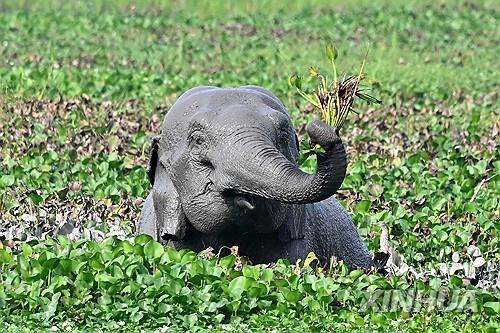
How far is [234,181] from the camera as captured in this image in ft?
23.6

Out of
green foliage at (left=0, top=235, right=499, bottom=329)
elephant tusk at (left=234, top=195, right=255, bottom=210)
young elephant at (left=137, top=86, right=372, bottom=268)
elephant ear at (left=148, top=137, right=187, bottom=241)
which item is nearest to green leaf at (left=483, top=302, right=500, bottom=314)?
green foliage at (left=0, top=235, right=499, bottom=329)

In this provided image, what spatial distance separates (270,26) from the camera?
2323cm

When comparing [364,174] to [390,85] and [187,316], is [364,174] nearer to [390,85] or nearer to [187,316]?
[187,316]

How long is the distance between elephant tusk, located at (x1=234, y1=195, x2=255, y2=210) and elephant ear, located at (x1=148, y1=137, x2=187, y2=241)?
376 millimetres

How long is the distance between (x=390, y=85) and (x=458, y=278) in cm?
918

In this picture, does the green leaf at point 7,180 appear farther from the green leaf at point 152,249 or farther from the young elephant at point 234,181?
the green leaf at point 152,249

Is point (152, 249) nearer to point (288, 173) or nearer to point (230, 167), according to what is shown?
point (230, 167)

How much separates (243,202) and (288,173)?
0.41m

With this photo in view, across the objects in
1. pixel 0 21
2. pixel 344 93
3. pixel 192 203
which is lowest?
pixel 0 21

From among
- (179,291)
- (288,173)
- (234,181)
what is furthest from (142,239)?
(288,173)

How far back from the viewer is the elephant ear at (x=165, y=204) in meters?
7.59

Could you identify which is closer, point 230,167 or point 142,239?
point 230,167

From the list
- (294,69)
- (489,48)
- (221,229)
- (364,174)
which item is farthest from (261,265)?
(489,48)

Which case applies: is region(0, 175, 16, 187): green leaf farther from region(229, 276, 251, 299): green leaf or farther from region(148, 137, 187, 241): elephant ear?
A: region(229, 276, 251, 299): green leaf
